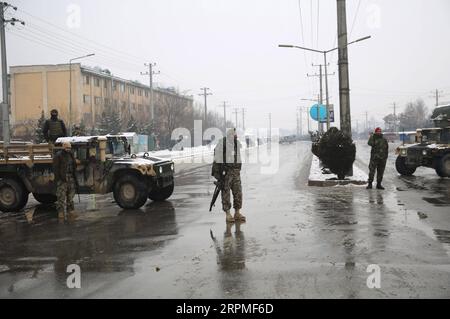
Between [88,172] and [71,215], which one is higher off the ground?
[88,172]

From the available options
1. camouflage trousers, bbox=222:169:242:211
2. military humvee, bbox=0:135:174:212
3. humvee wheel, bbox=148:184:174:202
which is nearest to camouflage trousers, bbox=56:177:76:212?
military humvee, bbox=0:135:174:212

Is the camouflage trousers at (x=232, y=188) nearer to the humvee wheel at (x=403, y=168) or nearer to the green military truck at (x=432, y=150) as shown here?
the green military truck at (x=432, y=150)

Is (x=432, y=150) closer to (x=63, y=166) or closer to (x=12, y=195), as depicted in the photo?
(x=63, y=166)

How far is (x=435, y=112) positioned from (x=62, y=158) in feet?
52.2

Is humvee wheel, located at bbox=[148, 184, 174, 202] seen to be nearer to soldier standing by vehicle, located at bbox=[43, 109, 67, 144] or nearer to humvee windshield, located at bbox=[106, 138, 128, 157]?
humvee windshield, located at bbox=[106, 138, 128, 157]

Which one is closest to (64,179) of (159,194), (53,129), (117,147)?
(53,129)

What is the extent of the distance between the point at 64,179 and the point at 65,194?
1.14 ft

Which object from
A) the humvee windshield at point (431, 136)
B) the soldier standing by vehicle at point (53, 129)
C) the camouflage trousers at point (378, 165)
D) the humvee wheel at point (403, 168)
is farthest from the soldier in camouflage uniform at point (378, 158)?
the soldier standing by vehicle at point (53, 129)

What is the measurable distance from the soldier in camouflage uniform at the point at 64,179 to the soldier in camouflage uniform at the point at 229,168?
362 cm

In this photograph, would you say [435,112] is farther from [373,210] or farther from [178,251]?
[178,251]

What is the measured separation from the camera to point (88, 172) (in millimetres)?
11797

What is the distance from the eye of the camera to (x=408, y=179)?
17.3 meters

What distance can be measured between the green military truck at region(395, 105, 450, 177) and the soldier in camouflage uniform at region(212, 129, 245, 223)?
11121 mm
